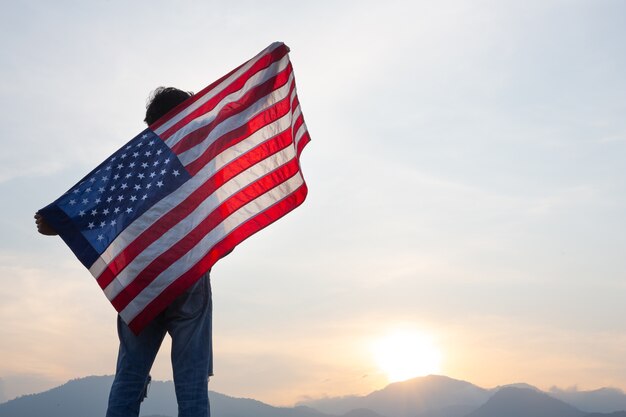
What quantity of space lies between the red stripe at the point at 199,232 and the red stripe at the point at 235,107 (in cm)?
56

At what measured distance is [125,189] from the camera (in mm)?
4777

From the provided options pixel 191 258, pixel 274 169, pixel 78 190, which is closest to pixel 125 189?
pixel 78 190

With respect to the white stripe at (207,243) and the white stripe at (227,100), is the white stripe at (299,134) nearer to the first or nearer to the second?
the white stripe at (207,243)

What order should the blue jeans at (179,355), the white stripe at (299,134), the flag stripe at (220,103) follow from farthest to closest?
the white stripe at (299,134)
the flag stripe at (220,103)
the blue jeans at (179,355)

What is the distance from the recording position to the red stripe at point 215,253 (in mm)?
4336

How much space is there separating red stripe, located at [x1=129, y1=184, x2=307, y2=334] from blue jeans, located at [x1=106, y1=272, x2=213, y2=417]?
0.26ft

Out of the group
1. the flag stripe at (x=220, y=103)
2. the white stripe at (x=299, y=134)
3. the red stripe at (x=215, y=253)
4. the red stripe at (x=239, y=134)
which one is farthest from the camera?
the white stripe at (x=299, y=134)

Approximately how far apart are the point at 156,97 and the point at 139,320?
197 centimetres

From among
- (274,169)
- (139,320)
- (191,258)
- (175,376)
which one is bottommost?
(175,376)

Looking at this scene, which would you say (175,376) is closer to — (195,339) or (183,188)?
(195,339)

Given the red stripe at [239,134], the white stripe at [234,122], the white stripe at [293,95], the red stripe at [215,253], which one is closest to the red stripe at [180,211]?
the red stripe at [239,134]

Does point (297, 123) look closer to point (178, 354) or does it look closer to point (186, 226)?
point (186, 226)

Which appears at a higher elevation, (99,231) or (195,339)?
(99,231)

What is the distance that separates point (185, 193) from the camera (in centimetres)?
476
